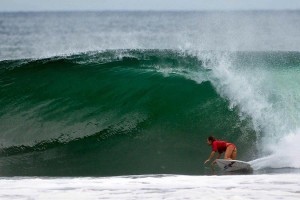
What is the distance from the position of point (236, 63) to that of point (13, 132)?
6055 millimetres

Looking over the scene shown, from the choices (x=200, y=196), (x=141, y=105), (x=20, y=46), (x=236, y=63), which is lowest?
(x=200, y=196)

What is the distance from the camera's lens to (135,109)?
9.76 meters

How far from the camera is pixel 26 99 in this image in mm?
10117

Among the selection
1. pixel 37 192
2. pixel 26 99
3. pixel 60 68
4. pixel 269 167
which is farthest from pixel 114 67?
pixel 37 192

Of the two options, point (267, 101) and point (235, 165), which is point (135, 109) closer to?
point (267, 101)

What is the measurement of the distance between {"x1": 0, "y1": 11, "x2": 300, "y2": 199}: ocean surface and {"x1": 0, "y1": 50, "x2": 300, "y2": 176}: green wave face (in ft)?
0.09

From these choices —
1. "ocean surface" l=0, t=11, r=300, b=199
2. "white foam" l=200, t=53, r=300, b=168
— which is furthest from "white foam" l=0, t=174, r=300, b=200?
"white foam" l=200, t=53, r=300, b=168

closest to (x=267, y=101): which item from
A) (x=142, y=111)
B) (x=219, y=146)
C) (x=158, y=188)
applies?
(x=142, y=111)

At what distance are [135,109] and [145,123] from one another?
2.10ft

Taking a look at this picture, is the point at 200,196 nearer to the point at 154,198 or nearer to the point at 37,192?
the point at 154,198

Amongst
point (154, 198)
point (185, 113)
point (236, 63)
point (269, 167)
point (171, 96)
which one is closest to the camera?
point (154, 198)

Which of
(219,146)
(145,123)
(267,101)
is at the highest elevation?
(267,101)

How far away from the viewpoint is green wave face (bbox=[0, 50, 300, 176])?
8016 millimetres

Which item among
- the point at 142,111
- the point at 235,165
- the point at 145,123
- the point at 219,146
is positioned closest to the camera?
the point at 235,165
